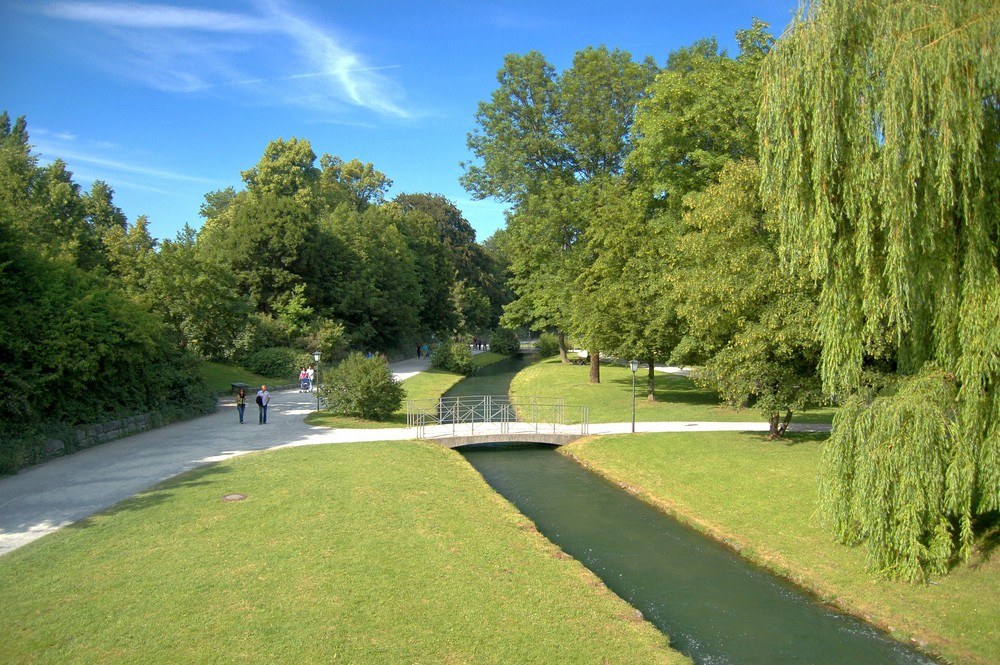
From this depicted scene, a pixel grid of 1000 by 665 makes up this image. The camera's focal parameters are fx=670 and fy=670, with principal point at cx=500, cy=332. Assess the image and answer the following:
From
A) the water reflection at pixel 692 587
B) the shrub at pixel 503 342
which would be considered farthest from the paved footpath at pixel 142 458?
the shrub at pixel 503 342

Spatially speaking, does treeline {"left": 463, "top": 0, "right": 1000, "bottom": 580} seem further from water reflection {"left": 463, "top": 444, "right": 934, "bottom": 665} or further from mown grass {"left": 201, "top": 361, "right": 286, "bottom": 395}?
mown grass {"left": 201, "top": 361, "right": 286, "bottom": 395}

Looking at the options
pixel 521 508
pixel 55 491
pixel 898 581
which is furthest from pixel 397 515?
pixel 898 581

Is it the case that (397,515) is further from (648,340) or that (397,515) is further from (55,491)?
(648,340)

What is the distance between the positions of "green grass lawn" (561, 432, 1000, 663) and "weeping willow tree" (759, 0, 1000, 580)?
59cm

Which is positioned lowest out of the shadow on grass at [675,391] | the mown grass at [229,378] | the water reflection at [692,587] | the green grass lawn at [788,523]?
the water reflection at [692,587]

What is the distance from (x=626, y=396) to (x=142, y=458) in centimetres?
2267

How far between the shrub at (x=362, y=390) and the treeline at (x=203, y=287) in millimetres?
6052

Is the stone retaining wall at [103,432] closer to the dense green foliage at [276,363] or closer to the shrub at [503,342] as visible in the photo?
the dense green foliage at [276,363]

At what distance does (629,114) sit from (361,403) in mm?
24703

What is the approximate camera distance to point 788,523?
14.6 m

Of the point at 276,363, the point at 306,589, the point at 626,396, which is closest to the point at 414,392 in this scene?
the point at 276,363

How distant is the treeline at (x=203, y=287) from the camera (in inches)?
784

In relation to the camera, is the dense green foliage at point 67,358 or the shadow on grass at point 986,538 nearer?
the shadow on grass at point 986,538

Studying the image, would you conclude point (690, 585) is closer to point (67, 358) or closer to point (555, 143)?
point (67, 358)
